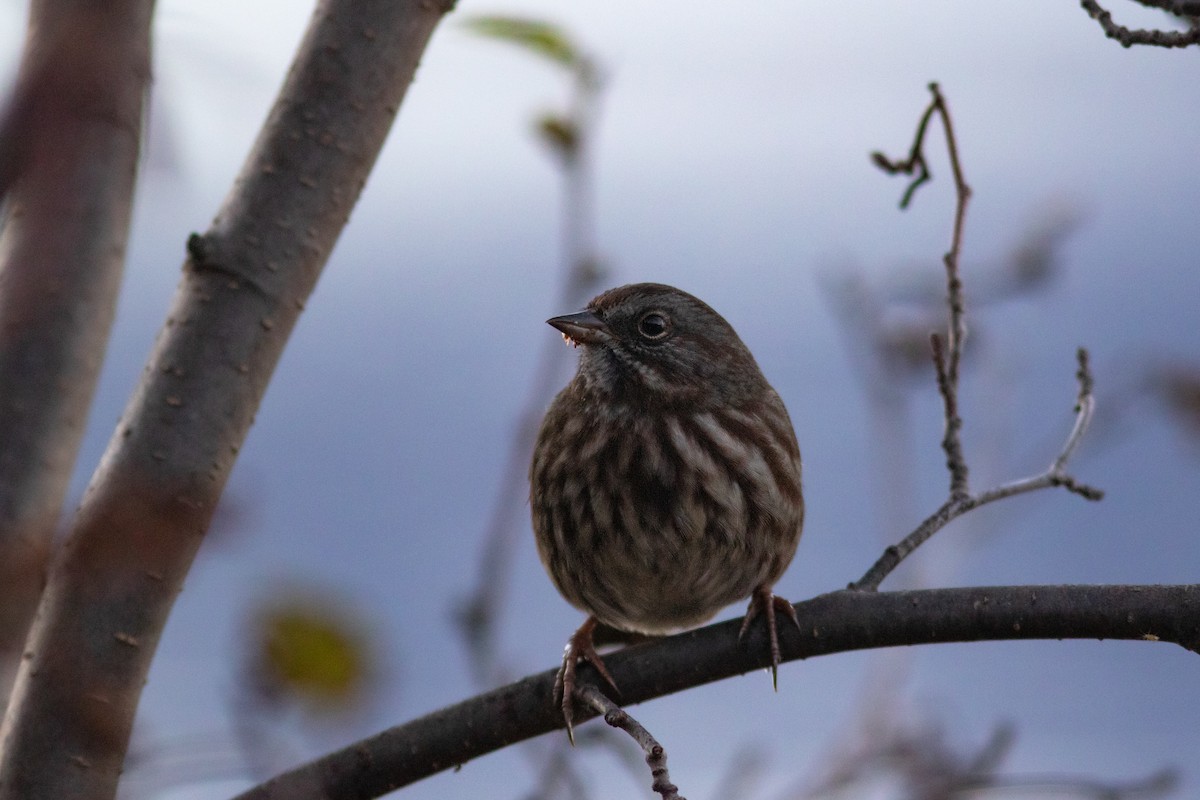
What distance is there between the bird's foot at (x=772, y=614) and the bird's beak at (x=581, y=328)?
1.22m

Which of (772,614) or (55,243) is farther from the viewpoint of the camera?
(772,614)

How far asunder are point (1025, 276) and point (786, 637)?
277cm

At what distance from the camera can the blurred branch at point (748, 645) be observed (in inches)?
126

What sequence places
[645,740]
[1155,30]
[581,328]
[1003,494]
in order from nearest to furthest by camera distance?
[645,740] < [1155,30] < [1003,494] < [581,328]

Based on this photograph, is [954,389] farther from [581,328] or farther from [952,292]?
[581,328]

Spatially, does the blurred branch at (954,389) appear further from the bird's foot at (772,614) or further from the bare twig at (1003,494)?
the bird's foot at (772,614)

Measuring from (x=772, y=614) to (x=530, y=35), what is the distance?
1.81 metres

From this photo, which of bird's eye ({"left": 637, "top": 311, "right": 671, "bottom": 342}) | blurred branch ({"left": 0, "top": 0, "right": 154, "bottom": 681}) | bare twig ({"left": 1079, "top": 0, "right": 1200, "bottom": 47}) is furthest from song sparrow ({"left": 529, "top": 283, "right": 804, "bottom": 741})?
bare twig ({"left": 1079, "top": 0, "right": 1200, "bottom": 47})

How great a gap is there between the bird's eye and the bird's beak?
0.13 meters

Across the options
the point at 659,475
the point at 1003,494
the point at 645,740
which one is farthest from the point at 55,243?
the point at 1003,494

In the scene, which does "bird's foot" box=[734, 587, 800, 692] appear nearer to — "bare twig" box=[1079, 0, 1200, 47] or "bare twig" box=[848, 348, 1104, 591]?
"bare twig" box=[848, 348, 1104, 591]

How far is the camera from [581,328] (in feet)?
15.1

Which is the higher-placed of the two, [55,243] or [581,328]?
[581,328]

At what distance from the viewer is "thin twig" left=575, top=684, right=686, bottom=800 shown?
8.34ft
